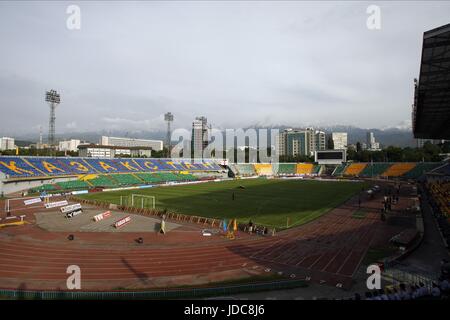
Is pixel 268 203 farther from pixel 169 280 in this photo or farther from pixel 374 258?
pixel 169 280

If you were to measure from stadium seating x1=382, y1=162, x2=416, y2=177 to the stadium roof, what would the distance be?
Result: 5380 cm

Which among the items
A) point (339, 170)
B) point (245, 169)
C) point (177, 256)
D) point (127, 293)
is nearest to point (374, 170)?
point (339, 170)

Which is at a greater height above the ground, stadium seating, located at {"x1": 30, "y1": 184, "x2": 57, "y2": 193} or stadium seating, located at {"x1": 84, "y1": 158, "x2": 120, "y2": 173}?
stadium seating, located at {"x1": 84, "y1": 158, "x2": 120, "y2": 173}

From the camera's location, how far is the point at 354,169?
101 metres

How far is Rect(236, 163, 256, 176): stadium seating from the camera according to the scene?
114 meters

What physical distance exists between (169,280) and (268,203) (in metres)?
28.3

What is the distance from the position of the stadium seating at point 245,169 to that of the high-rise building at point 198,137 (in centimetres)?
3069

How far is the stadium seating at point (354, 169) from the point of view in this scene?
98.8 m

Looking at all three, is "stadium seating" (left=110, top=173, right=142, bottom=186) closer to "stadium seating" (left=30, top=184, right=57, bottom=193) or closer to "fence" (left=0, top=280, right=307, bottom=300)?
"stadium seating" (left=30, top=184, right=57, bottom=193)

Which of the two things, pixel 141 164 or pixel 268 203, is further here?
pixel 141 164

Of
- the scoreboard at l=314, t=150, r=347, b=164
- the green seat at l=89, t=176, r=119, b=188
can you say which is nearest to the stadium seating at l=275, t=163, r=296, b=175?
the scoreboard at l=314, t=150, r=347, b=164

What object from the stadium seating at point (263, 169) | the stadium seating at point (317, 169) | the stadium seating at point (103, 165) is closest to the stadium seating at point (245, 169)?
the stadium seating at point (263, 169)

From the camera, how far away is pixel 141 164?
281ft
